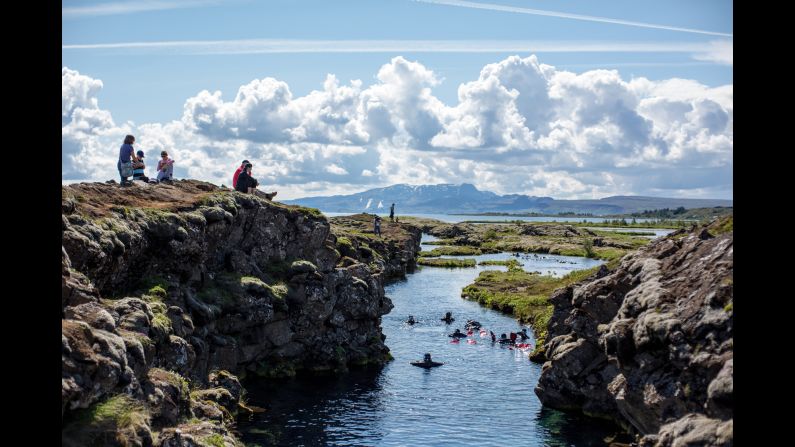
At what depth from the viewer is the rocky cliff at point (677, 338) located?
25.2 meters

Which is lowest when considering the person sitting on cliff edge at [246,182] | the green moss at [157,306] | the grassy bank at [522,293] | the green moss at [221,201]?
the grassy bank at [522,293]

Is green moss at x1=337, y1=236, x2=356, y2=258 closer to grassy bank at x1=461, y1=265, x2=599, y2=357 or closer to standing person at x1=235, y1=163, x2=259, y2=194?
standing person at x1=235, y1=163, x2=259, y2=194

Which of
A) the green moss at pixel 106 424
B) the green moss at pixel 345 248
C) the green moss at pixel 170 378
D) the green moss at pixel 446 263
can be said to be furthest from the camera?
the green moss at pixel 446 263

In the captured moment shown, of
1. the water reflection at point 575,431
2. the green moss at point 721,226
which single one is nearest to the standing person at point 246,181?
the water reflection at point 575,431

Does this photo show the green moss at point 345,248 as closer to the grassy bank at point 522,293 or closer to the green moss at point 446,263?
the grassy bank at point 522,293

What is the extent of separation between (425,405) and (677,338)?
3592 cm

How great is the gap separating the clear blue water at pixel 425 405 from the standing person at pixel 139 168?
2187 cm

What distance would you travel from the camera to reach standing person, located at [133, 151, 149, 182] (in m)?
62.4

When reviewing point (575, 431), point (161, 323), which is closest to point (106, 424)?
point (161, 323)

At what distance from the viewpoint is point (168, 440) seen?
34.7 metres
